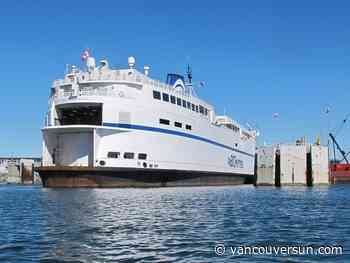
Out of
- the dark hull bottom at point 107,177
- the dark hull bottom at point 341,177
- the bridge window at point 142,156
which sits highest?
the bridge window at point 142,156

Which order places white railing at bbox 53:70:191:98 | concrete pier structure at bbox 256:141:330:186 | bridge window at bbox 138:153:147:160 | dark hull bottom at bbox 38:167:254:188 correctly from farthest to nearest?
concrete pier structure at bbox 256:141:330:186 → white railing at bbox 53:70:191:98 → bridge window at bbox 138:153:147:160 → dark hull bottom at bbox 38:167:254:188

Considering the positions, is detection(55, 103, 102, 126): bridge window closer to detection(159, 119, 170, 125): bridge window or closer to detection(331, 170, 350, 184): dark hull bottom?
detection(159, 119, 170, 125): bridge window

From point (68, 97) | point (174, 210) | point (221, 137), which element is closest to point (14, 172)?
point (221, 137)

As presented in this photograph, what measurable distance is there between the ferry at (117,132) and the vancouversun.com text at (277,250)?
111 feet

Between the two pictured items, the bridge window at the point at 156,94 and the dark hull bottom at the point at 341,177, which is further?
the dark hull bottom at the point at 341,177

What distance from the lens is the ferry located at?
48.6m

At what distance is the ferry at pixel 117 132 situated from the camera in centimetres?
4859

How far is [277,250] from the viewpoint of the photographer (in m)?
14.5

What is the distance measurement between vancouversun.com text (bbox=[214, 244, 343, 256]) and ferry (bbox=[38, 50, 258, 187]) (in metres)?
33.8

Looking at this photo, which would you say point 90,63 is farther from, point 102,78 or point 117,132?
point 117,132

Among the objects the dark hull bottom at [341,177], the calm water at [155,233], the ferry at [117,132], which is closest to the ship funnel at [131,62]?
the ferry at [117,132]

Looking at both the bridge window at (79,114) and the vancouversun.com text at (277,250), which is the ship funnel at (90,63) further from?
the vancouversun.com text at (277,250)

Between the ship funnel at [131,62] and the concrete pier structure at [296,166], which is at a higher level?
the ship funnel at [131,62]

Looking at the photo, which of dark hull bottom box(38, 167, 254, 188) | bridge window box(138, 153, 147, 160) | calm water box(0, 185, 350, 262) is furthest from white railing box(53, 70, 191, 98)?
calm water box(0, 185, 350, 262)
